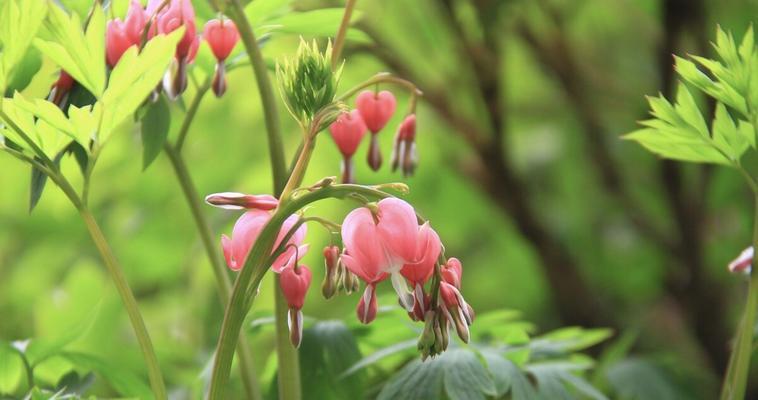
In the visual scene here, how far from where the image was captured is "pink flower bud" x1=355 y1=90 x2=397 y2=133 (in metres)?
0.87

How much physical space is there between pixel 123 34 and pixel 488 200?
1387mm

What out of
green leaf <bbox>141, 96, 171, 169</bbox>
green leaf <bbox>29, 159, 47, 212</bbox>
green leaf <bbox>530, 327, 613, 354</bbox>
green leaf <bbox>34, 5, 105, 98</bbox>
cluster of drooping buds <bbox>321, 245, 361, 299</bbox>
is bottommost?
green leaf <bbox>530, 327, 613, 354</bbox>

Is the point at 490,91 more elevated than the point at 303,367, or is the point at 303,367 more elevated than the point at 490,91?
the point at 490,91

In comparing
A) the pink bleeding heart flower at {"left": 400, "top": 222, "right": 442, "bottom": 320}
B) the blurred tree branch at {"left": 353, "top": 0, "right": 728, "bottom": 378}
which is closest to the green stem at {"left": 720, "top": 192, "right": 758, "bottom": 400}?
the pink bleeding heart flower at {"left": 400, "top": 222, "right": 442, "bottom": 320}

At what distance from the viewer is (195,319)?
6.03 feet

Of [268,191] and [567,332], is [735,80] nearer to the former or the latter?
[567,332]

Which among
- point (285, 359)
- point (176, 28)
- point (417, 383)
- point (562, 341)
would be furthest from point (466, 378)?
point (176, 28)

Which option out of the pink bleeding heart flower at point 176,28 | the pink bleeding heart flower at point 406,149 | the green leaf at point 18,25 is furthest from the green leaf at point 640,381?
the green leaf at point 18,25

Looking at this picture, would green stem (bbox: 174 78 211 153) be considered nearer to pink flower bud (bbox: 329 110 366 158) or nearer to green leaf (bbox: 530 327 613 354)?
pink flower bud (bbox: 329 110 366 158)

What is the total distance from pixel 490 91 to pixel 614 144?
2.97 feet

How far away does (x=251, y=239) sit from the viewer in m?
0.67

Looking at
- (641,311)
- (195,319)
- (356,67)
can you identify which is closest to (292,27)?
(195,319)

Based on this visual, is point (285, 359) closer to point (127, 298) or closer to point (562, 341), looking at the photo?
point (127, 298)

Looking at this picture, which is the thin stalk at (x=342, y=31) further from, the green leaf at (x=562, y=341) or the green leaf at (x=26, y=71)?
the green leaf at (x=562, y=341)
